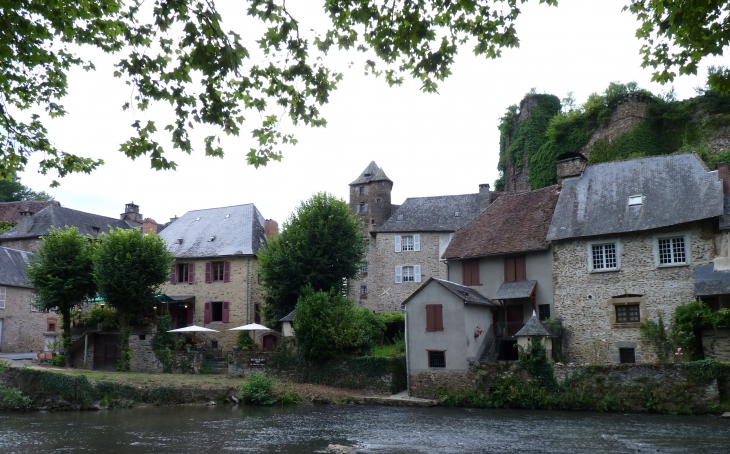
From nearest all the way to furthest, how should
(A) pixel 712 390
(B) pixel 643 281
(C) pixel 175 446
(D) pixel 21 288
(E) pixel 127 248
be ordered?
(C) pixel 175 446
(A) pixel 712 390
(B) pixel 643 281
(E) pixel 127 248
(D) pixel 21 288

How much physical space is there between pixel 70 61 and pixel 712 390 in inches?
821

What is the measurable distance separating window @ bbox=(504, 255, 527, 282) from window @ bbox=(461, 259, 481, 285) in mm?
1474

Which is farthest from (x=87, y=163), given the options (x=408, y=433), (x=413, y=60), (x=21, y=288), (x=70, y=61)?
(x=21, y=288)

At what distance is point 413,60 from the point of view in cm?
753

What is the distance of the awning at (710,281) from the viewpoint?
21.5 meters

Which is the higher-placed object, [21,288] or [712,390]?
[21,288]

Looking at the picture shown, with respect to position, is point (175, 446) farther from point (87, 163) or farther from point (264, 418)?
point (87, 163)

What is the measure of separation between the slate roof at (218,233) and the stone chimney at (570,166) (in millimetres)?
17432

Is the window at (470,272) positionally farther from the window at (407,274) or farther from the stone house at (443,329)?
the window at (407,274)

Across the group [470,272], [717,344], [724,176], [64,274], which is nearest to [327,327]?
[470,272]

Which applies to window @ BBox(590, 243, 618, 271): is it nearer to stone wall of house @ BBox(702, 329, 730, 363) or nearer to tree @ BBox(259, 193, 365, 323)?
stone wall of house @ BBox(702, 329, 730, 363)

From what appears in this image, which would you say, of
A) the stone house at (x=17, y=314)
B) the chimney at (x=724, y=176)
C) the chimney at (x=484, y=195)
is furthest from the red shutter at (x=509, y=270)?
the stone house at (x=17, y=314)

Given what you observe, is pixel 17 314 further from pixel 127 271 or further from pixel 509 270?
pixel 509 270

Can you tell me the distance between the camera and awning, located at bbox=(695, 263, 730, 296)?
21.5 meters
